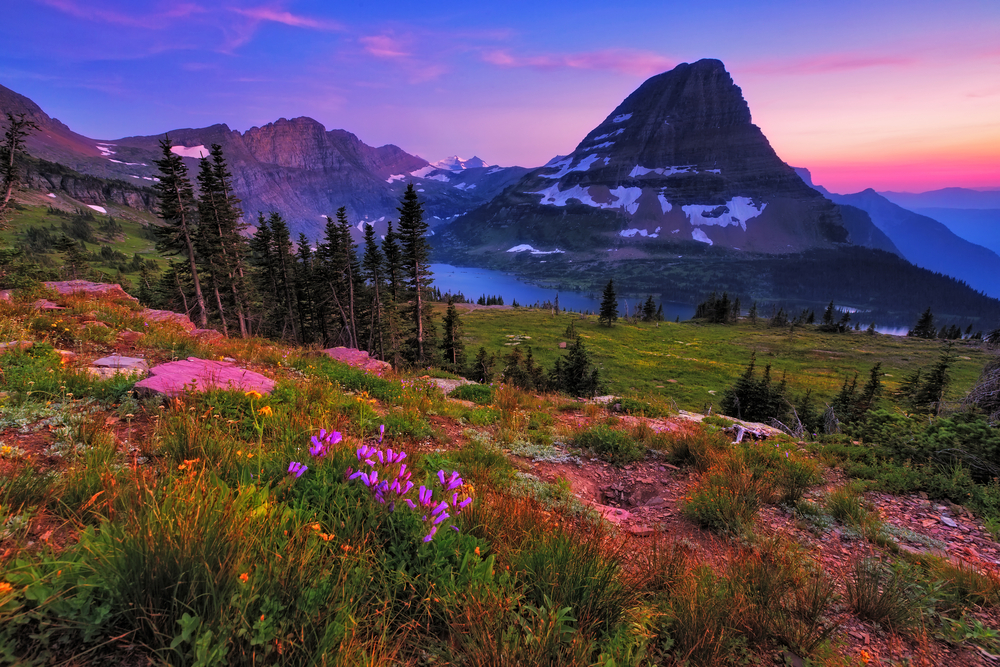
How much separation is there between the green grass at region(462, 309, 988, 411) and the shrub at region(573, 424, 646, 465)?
29.1m

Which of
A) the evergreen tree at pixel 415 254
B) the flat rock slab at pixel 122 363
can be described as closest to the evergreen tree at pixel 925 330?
the evergreen tree at pixel 415 254

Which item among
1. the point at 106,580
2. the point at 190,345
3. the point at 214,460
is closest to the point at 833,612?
the point at 106,580

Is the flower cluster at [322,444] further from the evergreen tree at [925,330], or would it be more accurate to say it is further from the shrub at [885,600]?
the evergreen tree at [925,330]

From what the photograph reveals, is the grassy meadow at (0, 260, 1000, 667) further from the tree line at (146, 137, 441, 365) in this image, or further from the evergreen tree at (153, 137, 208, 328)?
the evergreen tree at (153, 137, 208, 328)

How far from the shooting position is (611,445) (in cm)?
641

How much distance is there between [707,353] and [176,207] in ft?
224

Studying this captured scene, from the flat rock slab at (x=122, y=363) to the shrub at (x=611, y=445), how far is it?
687 cm

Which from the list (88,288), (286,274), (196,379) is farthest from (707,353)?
(88,288)

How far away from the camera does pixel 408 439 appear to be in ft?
17.7

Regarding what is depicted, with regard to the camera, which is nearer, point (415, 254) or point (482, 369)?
point (415, 254)

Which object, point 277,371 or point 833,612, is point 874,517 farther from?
point 277,371

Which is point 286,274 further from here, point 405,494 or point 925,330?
point 925,330

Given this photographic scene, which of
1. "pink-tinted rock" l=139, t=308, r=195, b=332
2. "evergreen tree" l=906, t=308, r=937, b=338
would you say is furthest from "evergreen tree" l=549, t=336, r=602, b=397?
"evergreen tree" l=906, t=308, r=937, b=338

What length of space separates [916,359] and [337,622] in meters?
98.5
